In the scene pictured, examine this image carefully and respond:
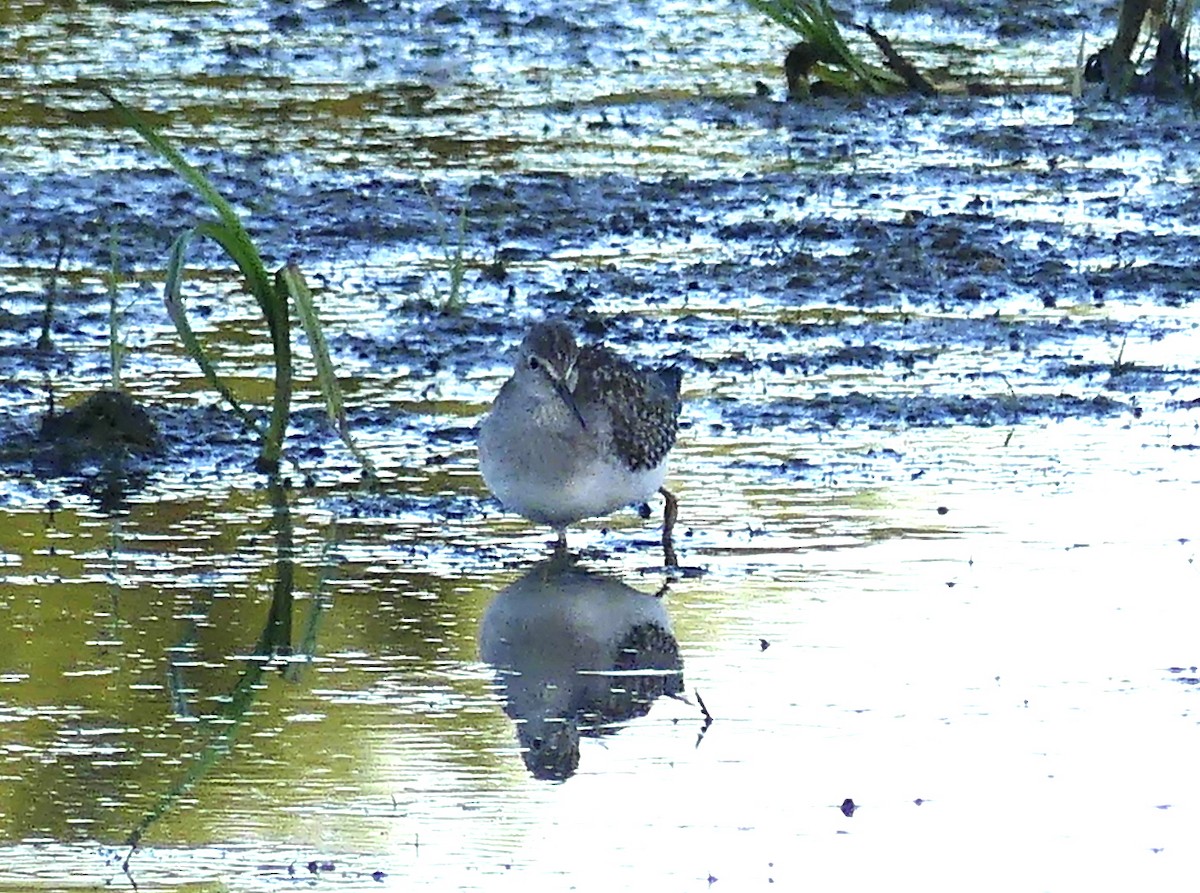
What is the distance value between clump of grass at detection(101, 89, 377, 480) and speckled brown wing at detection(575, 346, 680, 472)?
0.61 meters

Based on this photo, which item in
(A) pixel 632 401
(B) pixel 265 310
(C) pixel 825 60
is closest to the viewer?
(A) pixel 632 401

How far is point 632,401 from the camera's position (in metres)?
7.40

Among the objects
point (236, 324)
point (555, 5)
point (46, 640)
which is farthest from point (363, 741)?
point (555, 5)

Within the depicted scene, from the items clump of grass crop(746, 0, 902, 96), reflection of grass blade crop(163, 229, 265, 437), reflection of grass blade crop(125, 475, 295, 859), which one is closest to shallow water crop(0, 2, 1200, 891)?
reflection of grass blade crop(125, 475, 295, 859)

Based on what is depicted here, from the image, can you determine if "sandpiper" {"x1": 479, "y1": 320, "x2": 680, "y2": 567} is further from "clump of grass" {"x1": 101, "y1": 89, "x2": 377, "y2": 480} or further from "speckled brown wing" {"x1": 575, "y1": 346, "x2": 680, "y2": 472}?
"clump of grass" {"x1": 101, "y1": 89, "x2": 377, "y2": 480}

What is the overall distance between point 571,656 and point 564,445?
0.97 metres

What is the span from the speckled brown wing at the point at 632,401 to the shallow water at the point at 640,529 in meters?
0.22

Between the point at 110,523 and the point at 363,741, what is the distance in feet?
6.41

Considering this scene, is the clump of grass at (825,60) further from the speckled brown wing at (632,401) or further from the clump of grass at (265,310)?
the clump of grass at (265,310)

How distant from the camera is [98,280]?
10.3 metres

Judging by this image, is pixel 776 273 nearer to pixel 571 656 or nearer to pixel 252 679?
pixel 571 656

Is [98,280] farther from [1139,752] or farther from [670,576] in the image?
[1139,752]

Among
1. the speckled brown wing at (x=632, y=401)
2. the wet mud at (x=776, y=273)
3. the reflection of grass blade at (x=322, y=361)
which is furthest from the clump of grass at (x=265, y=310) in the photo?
the speckled brown wing at (x=632, y=401)

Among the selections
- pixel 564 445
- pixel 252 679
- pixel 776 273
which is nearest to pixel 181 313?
pixel 564 445
